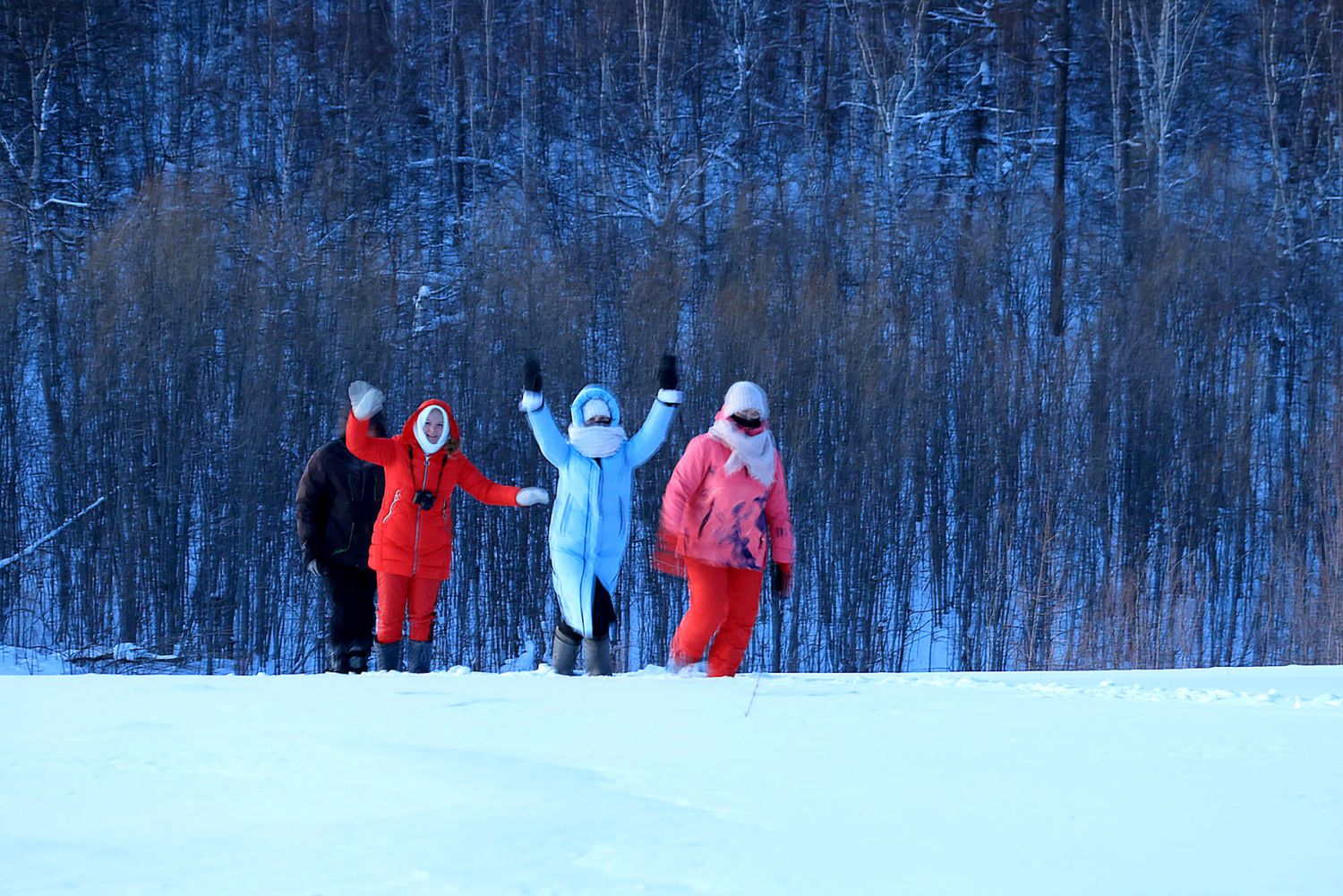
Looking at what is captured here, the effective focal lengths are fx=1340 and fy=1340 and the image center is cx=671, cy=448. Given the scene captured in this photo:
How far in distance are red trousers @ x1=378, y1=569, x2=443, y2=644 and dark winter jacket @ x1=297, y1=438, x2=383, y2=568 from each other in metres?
0.52

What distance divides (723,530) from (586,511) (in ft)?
1.75

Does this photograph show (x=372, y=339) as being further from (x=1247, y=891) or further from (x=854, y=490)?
(x=1247, y=891)

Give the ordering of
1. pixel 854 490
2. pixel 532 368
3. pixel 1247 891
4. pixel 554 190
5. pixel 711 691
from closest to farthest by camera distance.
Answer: pixel 1247 891, pixel 711 691, pixel 532 368, pixel 854 490, pixel 554 190

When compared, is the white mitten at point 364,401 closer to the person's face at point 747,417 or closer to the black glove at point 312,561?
the black glove at point 312,561

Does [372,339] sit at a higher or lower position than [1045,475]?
higher

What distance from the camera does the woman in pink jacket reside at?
507cm

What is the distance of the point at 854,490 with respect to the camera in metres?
10.8

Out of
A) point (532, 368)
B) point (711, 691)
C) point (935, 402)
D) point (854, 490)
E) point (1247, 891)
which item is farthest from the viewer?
point (935, 402)

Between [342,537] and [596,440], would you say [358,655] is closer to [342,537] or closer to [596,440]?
[342,537]

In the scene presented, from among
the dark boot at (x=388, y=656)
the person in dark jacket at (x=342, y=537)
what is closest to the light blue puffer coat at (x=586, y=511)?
the dark boot at (x=388, y=656)

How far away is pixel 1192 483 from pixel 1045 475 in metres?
1.53

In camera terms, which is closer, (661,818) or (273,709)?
(661,818)

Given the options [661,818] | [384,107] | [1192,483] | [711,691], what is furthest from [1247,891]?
[384,107]

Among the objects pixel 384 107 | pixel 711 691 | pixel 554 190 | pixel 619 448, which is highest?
pixel 384 107
